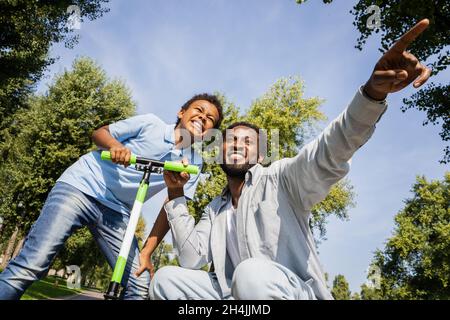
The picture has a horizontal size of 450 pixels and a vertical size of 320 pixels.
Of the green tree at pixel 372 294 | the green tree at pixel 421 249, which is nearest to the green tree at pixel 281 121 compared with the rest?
the green tree at pixel 421 249

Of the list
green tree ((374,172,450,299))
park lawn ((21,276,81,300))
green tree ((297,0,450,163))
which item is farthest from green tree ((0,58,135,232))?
green tree ((374,172,450,299))

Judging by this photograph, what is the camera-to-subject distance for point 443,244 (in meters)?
30.7

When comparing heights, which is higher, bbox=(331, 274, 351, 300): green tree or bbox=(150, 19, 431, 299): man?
bbox=(331, 274, 351, 300): green tree

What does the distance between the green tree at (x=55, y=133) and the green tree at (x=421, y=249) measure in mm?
29732

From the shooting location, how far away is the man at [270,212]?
182cm

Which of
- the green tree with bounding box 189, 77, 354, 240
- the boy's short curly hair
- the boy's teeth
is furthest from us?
the green tree with bounding box 189, 77, 354, 240

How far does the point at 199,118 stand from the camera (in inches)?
154

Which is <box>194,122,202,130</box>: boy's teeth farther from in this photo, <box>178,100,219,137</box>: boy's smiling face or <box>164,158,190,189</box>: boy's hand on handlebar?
<box>164,158,190,189</box>: boy's hand on handlebar

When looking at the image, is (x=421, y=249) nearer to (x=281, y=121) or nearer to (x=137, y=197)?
(x=281, y=121)

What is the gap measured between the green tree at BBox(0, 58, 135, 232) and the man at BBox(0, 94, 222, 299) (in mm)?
17415

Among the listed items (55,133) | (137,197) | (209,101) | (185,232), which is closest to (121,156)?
(137,197)

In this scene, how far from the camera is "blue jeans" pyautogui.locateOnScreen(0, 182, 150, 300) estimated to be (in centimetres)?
300

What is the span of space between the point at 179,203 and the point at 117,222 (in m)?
1.12
